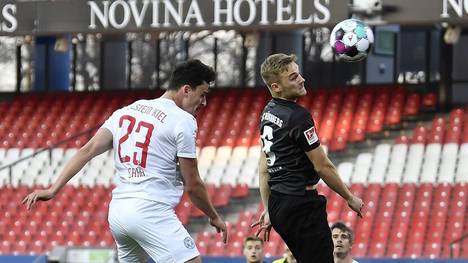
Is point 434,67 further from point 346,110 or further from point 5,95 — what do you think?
point 5,95

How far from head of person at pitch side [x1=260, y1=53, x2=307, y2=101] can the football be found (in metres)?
3.71

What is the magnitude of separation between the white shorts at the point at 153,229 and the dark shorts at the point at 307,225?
24.9 inches

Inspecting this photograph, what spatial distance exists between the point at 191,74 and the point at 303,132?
83cm

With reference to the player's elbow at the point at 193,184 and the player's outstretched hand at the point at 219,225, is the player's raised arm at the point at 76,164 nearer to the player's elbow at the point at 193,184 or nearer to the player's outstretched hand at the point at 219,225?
the player's elbow at the point at 193,184

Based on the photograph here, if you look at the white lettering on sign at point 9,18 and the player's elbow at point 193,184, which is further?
the white lettering on sign at point 9,18

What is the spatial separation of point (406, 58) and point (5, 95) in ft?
28.3

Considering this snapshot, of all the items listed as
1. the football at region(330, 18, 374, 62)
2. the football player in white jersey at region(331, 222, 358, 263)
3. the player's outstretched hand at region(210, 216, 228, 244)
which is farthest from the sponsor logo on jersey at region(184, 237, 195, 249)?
the football at region(330, 18, 374, 62)

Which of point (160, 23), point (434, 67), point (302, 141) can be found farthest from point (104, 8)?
point (302, 141)

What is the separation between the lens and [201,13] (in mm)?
23375

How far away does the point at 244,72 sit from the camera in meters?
27.4

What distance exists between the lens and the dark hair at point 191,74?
8.70 meters

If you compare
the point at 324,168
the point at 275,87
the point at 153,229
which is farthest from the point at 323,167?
the point at 153,229

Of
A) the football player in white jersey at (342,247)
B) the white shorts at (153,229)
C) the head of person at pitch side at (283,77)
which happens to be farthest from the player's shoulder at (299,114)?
the football player in white jersey at (342,247)

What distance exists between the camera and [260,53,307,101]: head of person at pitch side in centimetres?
856
